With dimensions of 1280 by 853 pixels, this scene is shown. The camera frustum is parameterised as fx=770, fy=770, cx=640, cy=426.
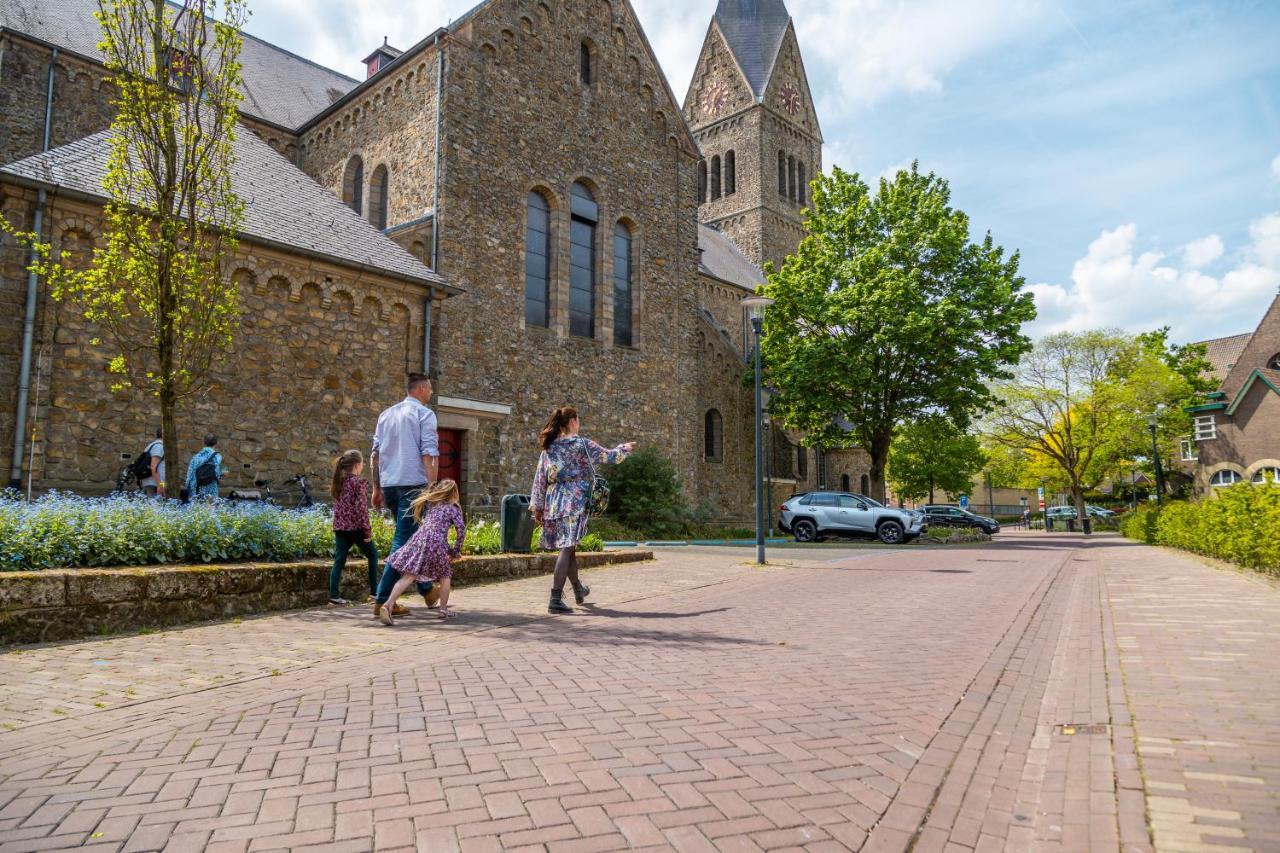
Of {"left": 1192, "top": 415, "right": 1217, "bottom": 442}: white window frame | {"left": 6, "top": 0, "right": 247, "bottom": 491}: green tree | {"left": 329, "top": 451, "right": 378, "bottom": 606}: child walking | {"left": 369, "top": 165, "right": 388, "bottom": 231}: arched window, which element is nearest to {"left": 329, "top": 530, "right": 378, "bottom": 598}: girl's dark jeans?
{"left": 329, "top": 451, "right": 378, "bottom": 606}: child walking

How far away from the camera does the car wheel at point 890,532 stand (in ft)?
75.2

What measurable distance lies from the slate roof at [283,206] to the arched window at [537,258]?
4.69 meters

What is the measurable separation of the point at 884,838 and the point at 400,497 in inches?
221

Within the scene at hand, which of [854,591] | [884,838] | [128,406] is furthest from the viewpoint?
[128,406]

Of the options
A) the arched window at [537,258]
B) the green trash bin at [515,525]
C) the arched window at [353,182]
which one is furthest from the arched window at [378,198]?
the green trash bin at [515,525]

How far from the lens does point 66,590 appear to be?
5883 millimetres

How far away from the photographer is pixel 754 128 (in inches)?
1875

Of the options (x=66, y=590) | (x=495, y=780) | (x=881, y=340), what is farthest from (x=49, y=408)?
(x=881, y=340)

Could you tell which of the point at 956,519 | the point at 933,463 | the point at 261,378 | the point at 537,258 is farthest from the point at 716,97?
the point at 261,378

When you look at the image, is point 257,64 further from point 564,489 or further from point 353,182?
point 564,489

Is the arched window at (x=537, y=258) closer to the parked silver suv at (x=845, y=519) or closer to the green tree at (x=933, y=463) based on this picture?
the parked silver suv at (x=845, y=519)

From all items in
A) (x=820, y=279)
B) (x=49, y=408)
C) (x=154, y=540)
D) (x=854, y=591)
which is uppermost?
(x=820, y=279)

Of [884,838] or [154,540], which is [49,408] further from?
[884,838]

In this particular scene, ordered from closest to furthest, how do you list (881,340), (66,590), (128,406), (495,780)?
(495,780), (66,590), (128,406), (881,340)
